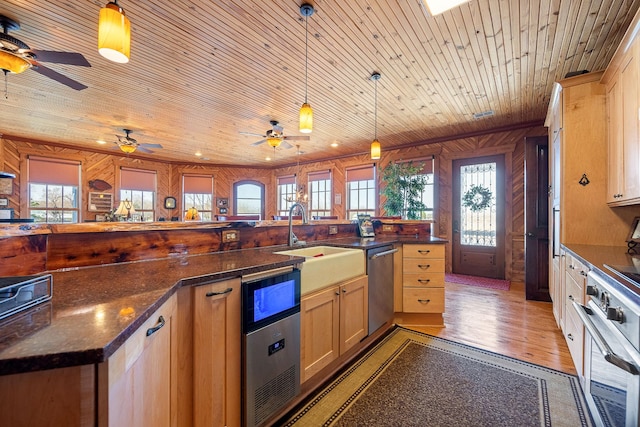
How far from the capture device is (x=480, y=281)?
4844 millimetres

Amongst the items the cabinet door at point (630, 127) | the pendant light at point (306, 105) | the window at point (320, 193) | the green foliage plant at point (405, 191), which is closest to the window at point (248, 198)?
the window at point (320, 193)

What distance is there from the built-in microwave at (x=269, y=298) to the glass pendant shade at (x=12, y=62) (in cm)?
278

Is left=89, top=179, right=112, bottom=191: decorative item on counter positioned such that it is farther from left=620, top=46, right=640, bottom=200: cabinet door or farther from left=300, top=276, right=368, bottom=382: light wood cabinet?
left=620, top=46, right=640, bottom=200: cabinet door

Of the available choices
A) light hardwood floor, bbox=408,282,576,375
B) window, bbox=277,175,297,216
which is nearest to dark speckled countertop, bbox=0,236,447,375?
light hardwood floor, bbox=408,282,576,375

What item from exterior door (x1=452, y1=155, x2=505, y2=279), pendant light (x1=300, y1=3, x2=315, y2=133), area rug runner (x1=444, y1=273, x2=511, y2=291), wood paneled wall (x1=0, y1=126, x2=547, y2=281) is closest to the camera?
pendant light (x1=300, y1=3, x2=315, y2=133)

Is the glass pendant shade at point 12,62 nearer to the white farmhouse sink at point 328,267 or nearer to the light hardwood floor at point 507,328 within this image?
the white farmhouse sink at point 328,267

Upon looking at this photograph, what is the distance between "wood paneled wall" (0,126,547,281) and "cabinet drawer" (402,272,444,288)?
116 inches

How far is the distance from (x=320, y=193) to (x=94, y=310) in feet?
23.8

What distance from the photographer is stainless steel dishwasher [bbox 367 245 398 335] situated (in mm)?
2449

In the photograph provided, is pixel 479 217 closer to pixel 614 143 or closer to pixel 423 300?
pixel 423 300

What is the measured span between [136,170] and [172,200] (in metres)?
1.14

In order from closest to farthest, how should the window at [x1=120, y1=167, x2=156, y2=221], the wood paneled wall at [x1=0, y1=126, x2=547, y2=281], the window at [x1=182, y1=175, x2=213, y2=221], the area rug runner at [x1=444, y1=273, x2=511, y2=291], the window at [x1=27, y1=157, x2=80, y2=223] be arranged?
the area rug runner at [x1=444, y1=273, x2=511, y2=291] < the wood paneled wall at [x1=0, y1=126, x2=547, y2=281] < the window at [x1=27, y1=157, x2=80, y2=223] < the window at [x1=120, y1=167, x2=156, y2=221] < the window at [x1=182, y1=175, x2=213, y2=221]

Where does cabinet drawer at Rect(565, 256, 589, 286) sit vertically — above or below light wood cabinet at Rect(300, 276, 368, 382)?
above

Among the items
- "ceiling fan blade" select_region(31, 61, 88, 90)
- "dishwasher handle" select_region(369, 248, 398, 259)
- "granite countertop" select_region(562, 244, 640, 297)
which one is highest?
"ceiling fan blade" select_region(31, 61, 88, 90)
